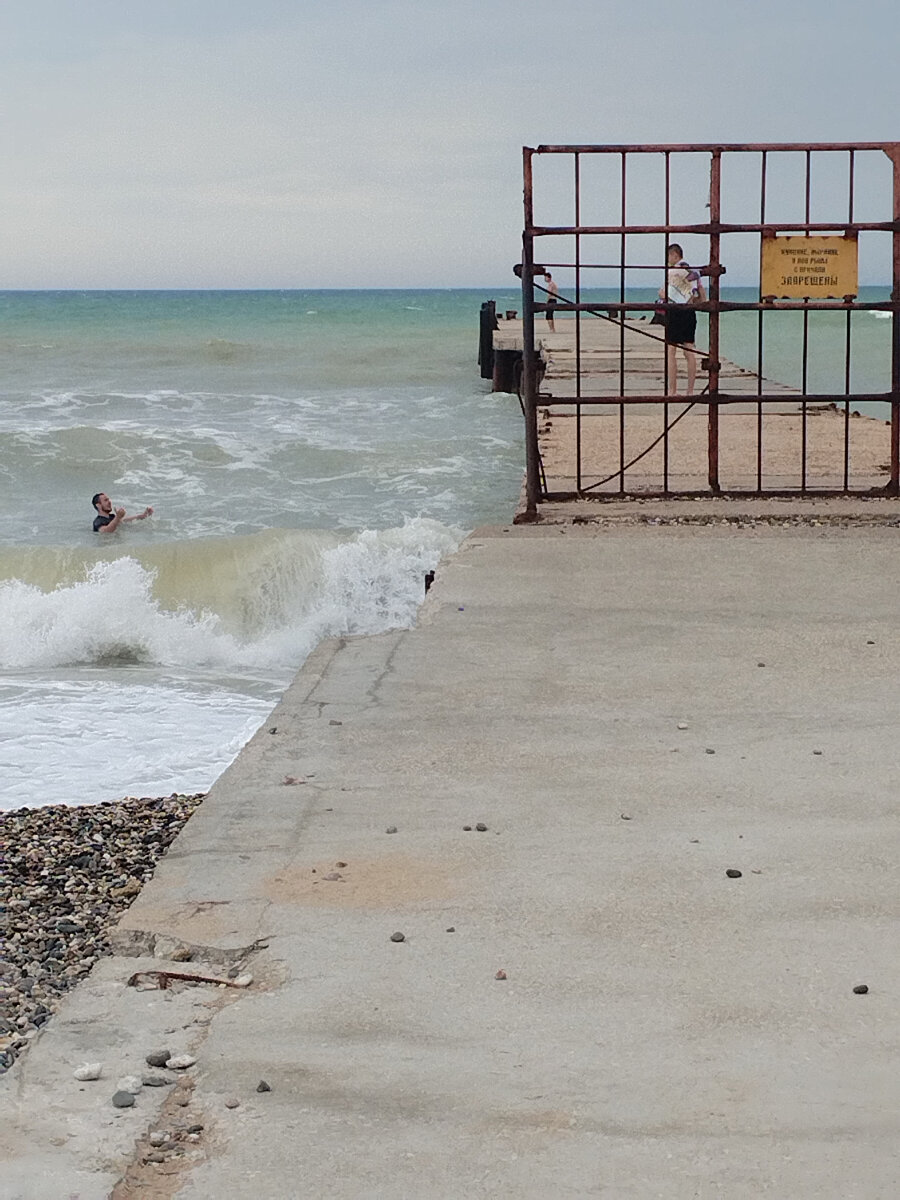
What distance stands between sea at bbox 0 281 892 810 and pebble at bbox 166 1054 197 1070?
3975 millimetres

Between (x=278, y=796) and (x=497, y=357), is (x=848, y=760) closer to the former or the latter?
(x=278, y=796)

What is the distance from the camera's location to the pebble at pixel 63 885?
12.8 ft

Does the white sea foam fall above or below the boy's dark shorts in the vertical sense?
below

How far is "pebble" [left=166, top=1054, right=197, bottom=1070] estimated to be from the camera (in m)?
3.00

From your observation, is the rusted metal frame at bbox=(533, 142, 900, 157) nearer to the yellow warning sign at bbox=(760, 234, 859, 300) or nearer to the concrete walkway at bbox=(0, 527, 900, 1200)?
the yellow warning sign at bbox=(760, 234, 859, 300)

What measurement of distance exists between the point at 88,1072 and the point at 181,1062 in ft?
0.62

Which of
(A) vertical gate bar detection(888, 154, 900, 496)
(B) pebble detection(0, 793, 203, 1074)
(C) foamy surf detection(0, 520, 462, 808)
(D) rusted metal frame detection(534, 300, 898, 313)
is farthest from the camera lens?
(A) vertical gate bar detection(888, 154, 900, 496)

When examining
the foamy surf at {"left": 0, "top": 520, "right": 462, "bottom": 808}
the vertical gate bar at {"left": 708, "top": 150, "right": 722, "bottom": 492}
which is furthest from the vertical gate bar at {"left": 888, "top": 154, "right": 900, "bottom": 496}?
the foamy surf at {"left": 0, "top": 520, "right": 462, "bottom": 808}

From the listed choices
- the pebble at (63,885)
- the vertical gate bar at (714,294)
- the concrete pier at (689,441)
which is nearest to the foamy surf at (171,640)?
the pebble at (63,885)

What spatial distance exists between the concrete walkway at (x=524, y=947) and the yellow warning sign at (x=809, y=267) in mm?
3806

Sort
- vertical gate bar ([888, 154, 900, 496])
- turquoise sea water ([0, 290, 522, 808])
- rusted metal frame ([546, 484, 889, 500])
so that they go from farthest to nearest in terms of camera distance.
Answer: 1. rusted metal frame ([546, 484, 889, 500])
2. vertical gate bar ([888, 154, 900, 496])
3. turquoise sea water ([0, 290, 522, 808])

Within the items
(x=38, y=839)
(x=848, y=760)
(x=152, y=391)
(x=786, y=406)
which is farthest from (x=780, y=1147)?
(x=152, y=391)

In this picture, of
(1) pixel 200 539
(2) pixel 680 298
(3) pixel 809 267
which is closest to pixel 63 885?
(3) pixel 809 267

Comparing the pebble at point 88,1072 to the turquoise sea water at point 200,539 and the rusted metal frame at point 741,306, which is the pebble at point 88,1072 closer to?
the turquoise sea water at point 200,539
